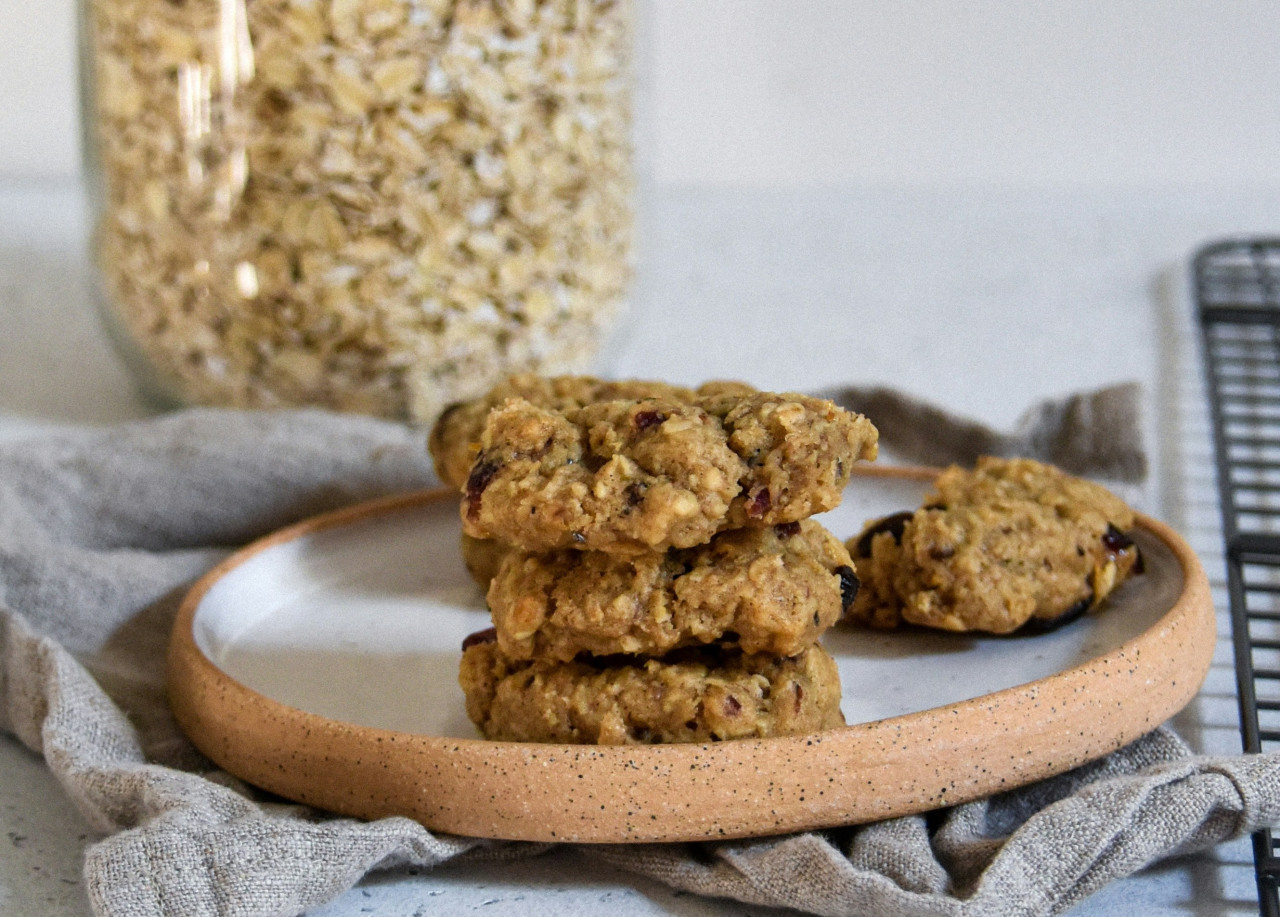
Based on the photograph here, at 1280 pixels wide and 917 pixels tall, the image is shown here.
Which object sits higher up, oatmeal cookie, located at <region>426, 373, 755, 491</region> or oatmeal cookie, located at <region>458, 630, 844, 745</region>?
oatmeal cookie, located at <region>426, 373, 755, 491</region>

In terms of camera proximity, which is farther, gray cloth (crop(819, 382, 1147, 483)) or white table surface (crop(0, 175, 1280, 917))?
gray cloth (crop(819, 382, 1147, 483))

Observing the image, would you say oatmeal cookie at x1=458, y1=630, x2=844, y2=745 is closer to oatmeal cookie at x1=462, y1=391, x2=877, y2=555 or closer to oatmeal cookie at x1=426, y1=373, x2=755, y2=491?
oatmeal cookie at x1=462, y1=391, x2=877, y2=555

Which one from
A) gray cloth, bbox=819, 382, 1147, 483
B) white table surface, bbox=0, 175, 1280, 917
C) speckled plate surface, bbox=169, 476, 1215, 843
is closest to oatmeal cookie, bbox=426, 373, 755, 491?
speckled plate surface, bbox=169, 476, 1215, 843

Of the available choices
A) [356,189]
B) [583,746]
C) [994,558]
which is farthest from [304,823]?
[356,189]

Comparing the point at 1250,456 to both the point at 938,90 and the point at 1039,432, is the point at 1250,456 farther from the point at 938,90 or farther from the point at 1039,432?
the point at 938,90

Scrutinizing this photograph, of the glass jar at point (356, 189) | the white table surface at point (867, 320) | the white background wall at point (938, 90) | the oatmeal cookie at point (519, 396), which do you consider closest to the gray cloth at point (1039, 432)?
the white table surface at point (867, 320)

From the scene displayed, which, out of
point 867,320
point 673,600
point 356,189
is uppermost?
point 356,189
